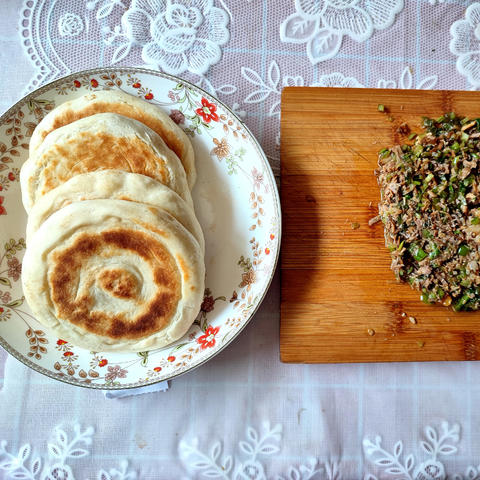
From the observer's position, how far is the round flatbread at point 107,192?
1387mm

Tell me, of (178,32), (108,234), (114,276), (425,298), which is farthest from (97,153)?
(425,298)

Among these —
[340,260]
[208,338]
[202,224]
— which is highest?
[202,224]

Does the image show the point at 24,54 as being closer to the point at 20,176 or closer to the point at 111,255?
the point at 20,176

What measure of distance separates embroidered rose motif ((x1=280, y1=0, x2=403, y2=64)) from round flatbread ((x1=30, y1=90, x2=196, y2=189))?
0.67 meters

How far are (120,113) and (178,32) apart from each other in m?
0.52

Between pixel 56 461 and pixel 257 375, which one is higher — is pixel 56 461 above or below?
below

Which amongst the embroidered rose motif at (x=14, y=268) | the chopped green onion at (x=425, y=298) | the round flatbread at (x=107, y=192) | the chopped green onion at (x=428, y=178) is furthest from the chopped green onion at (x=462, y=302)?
the embroidered rose motif at (x=14, y=268)

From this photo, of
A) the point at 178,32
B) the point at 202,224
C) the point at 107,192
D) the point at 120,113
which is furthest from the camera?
the point at 178,32

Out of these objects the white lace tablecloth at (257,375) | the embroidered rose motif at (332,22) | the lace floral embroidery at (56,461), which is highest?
the embroidered rose motif at (332,22)

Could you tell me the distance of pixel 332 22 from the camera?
1847 mm

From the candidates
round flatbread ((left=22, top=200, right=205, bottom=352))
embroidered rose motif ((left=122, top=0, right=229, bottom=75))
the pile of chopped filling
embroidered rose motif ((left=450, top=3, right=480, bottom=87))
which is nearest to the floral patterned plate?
round flatbread ((left=22, top=200, right=205, bottom=352))

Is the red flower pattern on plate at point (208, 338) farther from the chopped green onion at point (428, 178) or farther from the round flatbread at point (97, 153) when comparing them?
the chopped green onion at point (428, 178)

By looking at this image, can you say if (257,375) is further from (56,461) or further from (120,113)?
(120,113)

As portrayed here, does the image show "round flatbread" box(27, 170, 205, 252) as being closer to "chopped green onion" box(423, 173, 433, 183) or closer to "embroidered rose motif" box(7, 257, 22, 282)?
"embroidered rose motif" box(7, 257, 22, 282)
